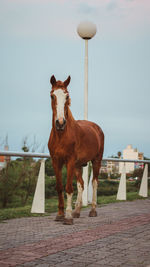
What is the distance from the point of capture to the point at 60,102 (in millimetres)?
6789

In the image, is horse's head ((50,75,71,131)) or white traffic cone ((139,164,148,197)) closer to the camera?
horse's head ((50,75,71,131))

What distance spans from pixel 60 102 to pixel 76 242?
254 cm

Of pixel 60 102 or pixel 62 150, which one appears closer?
pixel 60 102

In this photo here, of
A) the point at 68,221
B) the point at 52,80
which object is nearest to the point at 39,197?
the point at 68,221

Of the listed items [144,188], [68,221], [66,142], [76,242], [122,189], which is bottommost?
[144,188]

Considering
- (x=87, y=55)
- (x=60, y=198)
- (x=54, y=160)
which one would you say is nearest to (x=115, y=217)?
(x=60, y=198)

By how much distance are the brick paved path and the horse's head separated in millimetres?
1743

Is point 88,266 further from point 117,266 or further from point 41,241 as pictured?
point 41,241

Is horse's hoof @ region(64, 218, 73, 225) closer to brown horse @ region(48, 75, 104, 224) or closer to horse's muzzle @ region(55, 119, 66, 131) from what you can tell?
brown horse @ region(48, 75, 104, 224)

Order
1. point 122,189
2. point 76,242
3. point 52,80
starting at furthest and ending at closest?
point 122,189 → point 52,80 → point 76,242

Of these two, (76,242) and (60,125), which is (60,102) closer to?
(60,125)

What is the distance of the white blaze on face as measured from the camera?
22.0ft

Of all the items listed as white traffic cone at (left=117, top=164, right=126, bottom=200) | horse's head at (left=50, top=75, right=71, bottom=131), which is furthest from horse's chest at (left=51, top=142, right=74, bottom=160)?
white traffic cone at (left=117, top=164, right=126, bottom=200)

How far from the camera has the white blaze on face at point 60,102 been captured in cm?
671
